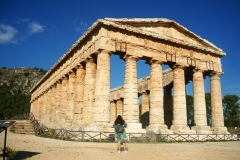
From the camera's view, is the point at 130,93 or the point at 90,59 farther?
the point at 90,59

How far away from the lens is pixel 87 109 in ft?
68.9

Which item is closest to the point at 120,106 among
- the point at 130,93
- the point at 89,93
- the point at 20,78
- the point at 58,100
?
the point at 58,100

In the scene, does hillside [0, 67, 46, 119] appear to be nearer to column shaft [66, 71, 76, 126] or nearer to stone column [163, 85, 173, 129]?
column shaft [66, 71, 76, 126]

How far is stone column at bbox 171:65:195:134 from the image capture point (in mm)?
22094

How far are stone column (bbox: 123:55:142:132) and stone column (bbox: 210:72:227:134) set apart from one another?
11229mm

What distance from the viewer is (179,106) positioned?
2291cm

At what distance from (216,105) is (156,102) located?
8.97 metres

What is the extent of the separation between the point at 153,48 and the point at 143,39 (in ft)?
4.76

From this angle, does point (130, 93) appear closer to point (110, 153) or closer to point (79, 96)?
point (79, 96)

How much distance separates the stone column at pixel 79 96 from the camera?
22.5 meters

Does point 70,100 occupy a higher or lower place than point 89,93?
lower

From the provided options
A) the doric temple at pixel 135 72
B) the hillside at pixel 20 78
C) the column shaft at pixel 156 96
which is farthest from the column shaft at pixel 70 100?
the hillside at pixel 20 78

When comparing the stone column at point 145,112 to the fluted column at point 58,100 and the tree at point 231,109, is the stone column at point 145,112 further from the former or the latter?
the tree at point 231,109

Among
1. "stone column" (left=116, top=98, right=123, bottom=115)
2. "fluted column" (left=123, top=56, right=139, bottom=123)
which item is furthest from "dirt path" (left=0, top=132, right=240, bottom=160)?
"stone column" (left=116, top=98, right=123, bottom=115)
